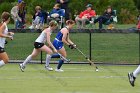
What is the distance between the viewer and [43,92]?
545 inches

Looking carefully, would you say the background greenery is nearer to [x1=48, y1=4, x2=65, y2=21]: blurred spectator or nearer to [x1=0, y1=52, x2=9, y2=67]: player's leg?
[x1=48, y1=4, x2=65, y2=21]: blurred spectator

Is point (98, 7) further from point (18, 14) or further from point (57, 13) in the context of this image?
point (18, 14)

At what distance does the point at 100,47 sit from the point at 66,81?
9.71m

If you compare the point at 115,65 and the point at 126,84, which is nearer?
the point at 126,84

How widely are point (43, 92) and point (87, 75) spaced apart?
4.74m

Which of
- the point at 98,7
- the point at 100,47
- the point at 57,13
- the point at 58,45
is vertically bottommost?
the point at 100,47

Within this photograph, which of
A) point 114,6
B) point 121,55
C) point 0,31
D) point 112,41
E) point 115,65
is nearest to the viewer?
point 0,31

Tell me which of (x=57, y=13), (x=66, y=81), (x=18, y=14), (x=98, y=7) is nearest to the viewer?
(x=66, y=81)

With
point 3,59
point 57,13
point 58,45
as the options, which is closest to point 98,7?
point 57,13

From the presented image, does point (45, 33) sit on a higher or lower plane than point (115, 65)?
higher

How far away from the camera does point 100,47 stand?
26.0 m

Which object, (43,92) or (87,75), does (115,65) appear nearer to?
(87,75)

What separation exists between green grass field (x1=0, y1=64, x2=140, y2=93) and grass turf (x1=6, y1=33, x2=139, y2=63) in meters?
3.91

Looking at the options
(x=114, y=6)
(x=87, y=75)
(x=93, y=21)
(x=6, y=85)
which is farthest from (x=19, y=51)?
(x=114, y=6)
